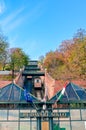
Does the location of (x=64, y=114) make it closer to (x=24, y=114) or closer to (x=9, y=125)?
(x=24, y=114)

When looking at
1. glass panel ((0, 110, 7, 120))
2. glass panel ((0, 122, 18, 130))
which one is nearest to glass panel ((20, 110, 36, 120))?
glass panel ((0, 122, 18, 130))

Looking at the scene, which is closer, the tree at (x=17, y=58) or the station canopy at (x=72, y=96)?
the station canopy at (x=72, y=96)

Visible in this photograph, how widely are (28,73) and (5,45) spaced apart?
9890 mm

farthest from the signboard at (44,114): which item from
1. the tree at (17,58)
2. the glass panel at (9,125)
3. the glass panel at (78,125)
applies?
the tree at (17,58)

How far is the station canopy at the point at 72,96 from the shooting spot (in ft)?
69.6

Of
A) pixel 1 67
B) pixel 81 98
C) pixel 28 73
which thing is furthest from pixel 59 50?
pixel 81 98

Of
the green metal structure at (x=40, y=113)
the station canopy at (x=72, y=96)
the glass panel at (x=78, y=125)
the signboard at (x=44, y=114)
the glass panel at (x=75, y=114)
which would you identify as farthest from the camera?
the station canopy at (x=72, y=96)

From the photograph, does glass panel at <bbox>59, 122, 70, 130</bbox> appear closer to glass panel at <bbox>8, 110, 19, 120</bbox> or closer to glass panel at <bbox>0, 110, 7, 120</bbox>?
glass panel at <bbox>8, 110, 19, 120</bbox>

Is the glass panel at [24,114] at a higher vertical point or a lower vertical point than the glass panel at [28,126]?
higher

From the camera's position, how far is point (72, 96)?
2195cm

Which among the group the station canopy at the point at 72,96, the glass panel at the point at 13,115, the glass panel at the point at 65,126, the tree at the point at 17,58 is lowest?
the glass panel at the point at 65,126

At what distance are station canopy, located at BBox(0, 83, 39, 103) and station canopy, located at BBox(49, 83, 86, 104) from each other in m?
2.16

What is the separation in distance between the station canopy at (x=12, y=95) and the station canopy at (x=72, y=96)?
84.9 inches

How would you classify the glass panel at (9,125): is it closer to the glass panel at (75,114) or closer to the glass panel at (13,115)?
the glass panel at (13,115)
